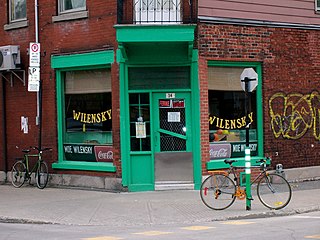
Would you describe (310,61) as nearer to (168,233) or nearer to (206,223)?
(206,223)

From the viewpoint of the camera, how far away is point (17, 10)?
58.3 ft

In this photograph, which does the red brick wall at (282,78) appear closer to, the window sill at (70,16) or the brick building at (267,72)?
the brick building at (267,72)

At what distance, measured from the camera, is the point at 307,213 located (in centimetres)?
1199

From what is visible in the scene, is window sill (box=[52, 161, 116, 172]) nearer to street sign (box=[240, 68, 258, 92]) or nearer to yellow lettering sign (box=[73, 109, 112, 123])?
yellow lettering sign (box=[73, 109, 112, 123])

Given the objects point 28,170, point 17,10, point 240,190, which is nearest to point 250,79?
point 240,190

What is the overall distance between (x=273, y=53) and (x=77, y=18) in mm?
5482

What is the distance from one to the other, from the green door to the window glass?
1379mm

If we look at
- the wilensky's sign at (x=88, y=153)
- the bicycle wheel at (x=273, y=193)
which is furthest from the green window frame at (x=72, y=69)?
the bicycle wheel at (x=273, y=193)

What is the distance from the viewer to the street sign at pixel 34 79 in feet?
52.3

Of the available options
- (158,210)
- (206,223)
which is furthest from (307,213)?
(158,210)

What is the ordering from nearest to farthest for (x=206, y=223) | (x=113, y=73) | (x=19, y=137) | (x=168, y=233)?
(x=168, y=233) < (x=206, y=223) < (x=113, y=73) < (x=19, y=137)

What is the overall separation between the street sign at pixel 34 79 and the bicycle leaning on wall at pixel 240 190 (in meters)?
6.14

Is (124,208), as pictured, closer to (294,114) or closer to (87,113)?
(87,113)

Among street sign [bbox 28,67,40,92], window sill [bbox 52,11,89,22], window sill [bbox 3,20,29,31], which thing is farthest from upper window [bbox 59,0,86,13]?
street sign [bbox 28,67,40,92]
